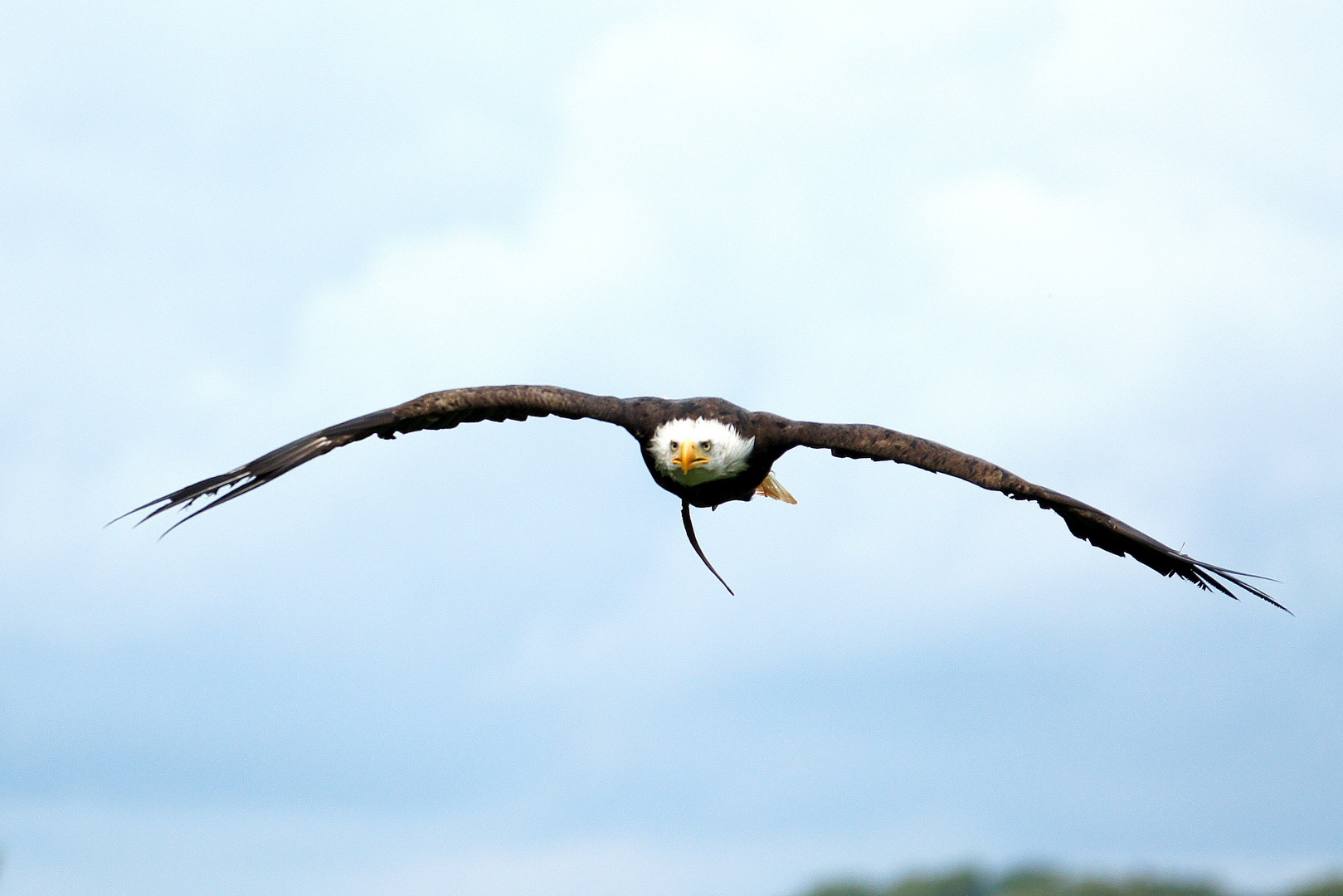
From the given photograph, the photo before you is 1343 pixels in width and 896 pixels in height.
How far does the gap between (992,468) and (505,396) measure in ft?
11.7

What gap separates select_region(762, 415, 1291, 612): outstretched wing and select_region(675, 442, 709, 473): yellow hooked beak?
76 cm

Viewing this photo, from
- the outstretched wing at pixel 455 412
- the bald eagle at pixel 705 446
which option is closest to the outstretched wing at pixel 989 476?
the bald eagle at pixel 705 446

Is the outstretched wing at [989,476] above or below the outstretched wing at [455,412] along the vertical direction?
below

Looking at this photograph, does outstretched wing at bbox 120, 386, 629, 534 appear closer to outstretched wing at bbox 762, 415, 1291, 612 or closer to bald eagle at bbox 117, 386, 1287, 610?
bald eagle at bbox 117, 386, 1287, 610

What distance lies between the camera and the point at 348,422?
9.70 meters

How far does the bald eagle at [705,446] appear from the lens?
9.15 m

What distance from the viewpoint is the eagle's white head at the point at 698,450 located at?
908 cm

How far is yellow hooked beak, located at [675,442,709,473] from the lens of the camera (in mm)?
9000

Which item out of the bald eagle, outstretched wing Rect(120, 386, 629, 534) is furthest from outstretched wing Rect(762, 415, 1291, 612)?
outstretched wing Rect(120, 386, 629, 534)

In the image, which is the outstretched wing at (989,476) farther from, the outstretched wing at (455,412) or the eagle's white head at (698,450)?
the outstretched wing at (455,412)

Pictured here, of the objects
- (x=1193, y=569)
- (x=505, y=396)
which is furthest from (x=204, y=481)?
(x=1193, y=569)

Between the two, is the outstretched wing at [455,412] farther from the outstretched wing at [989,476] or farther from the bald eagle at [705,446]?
the outstretched wing at [989,476]

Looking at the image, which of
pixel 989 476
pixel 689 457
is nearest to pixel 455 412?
pixel 689 457

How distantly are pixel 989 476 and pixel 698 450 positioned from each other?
200 cm
